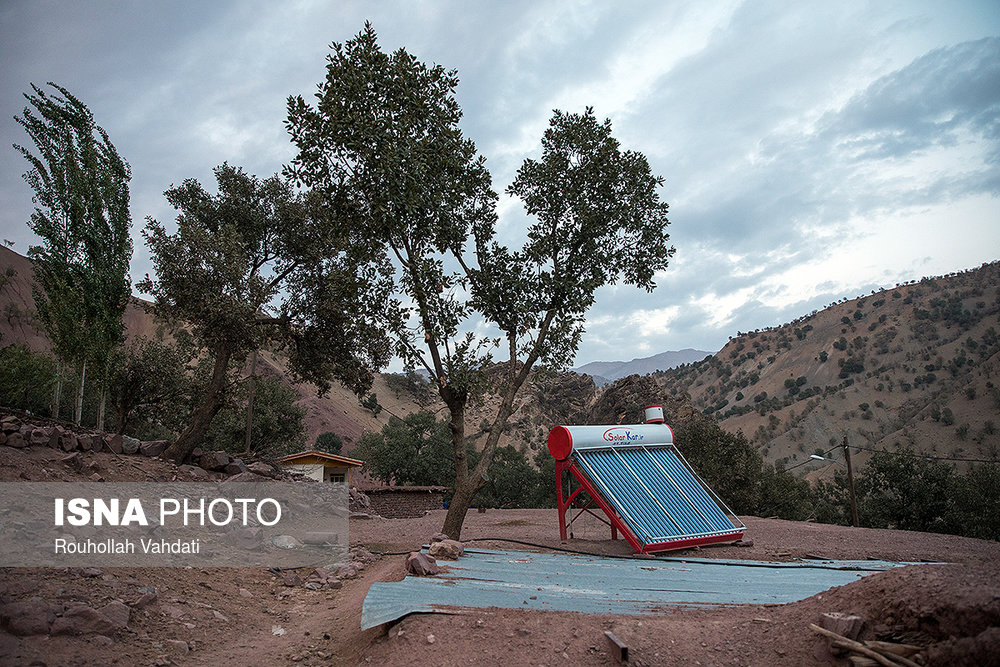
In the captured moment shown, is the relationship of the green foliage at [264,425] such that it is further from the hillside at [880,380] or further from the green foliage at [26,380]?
the hillside at [880,380]

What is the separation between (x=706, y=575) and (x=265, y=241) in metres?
15.6

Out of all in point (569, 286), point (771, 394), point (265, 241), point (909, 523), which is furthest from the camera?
point (771, 394)

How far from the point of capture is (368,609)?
6035mm

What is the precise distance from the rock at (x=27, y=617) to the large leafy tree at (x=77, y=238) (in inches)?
439

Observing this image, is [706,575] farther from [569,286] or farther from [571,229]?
[571,229]

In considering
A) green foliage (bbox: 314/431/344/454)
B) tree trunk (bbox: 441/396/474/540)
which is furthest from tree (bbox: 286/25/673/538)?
green foliage (bbox: 314/431/344/454)

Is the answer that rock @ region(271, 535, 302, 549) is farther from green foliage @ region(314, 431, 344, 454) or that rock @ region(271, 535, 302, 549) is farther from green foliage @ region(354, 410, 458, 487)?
green foliage @ region(314, 431, 344, 454)

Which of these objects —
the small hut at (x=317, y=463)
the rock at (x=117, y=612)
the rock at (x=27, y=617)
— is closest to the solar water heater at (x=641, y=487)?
the rock at (x=117, y=612)

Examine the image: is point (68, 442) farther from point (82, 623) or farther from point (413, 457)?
point (413, 457)

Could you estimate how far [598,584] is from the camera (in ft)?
25.2

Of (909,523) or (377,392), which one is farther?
(377,392)

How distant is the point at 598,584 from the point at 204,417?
12.9m

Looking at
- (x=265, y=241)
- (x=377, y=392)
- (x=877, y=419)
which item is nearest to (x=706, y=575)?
(x=265, y=241)

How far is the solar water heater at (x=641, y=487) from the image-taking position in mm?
11125
